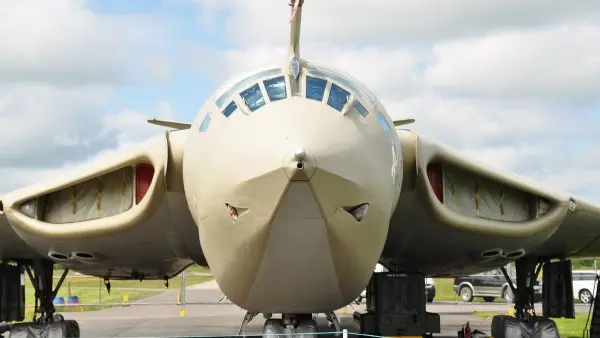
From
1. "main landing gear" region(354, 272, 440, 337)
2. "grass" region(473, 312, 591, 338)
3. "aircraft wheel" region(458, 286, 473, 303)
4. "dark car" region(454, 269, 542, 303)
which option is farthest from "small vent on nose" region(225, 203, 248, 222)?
"aircraft wheel" region(458, 286, 473, 303)

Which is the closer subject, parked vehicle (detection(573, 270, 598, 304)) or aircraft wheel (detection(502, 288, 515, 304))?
parked vehicle (detection(573, 270, 598, 304))

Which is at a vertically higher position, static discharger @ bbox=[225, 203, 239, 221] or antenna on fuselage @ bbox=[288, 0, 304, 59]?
antenna on fuselage @ bbox=[288, 0, 304, 59]

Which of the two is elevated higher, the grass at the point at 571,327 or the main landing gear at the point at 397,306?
the main landing gear at the point at 397,306

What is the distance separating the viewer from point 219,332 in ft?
55.9

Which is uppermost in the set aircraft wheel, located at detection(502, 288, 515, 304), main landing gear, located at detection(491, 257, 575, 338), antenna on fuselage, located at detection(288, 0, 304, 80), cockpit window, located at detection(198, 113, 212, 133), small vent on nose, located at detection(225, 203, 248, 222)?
antenna on fuselage, located at detection(288, 0, 304, 80)

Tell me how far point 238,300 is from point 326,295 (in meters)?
0.96

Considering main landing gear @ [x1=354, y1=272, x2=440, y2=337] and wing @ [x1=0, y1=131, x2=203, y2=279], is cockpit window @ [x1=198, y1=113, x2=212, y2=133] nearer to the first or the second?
wing @ [x1=0, y1=131, x2=203, y2=279]

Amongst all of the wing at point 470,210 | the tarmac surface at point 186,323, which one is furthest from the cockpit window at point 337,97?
the tarmac surface at point 186,323

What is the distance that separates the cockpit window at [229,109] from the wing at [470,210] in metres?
2.57

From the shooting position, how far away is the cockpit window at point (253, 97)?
6520mm

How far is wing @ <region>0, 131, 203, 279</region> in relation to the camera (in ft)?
27.7

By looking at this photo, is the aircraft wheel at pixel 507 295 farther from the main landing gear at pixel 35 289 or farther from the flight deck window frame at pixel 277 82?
the flight deck window frame at pixel 277 82

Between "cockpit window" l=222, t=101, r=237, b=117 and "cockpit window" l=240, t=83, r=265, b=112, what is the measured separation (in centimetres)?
12

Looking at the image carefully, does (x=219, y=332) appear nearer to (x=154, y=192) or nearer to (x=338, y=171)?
(x=154, y=192)
